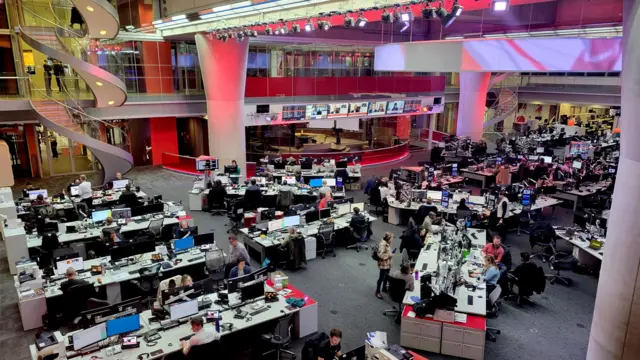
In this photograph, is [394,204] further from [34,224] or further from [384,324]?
[34,224]

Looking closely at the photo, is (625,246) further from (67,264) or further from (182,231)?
(67,264)

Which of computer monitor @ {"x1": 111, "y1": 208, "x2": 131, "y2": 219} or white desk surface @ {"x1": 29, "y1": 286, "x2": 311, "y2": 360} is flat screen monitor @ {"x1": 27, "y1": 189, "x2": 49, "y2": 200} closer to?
computer monitor @ {"x1": 111, "y1": 208, "x2": 131, "y2": 219}

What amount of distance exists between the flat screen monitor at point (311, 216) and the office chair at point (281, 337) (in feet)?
14.5

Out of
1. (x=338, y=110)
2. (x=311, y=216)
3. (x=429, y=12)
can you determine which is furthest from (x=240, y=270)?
(x=338, y=110)

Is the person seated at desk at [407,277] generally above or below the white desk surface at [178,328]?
above

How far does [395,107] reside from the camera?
26.5m

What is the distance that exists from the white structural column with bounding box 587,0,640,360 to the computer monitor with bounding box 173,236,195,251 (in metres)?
8.22

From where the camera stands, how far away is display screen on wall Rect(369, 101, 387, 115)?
84.1 ft

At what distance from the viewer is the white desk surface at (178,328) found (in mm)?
7316

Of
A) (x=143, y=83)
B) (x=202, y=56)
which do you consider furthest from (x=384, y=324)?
(x=143, y=83)

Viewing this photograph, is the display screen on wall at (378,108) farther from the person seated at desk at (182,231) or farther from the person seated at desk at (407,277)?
the person seated at desk at (407,277)

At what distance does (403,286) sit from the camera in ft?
30.7

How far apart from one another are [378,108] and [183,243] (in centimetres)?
1708

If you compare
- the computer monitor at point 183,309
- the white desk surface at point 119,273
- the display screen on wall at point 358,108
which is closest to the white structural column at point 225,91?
the display screen on wall at point 358,108
